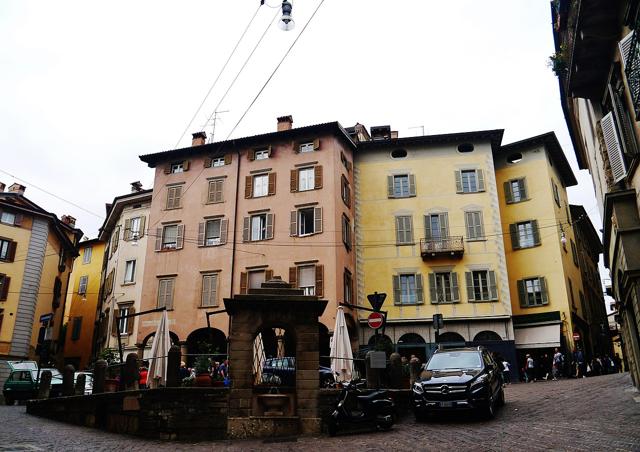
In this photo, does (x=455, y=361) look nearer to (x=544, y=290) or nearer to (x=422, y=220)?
(x=544, y=290)

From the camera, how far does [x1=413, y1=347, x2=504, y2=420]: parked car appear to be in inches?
500

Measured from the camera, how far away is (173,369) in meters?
13.0

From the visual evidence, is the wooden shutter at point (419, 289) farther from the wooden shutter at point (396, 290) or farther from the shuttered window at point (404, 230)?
the shuttered window at point (404, 230)

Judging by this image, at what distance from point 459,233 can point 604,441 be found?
2347cm

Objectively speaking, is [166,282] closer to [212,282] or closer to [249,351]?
[212,282]

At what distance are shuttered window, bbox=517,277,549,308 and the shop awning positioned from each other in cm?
136

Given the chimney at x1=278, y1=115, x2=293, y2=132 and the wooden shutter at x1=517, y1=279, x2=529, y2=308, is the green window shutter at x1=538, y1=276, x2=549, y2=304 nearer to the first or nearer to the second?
the wooden shutter at x1=517, y1=279, x2=529, y2=308

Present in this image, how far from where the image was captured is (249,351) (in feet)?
41.5

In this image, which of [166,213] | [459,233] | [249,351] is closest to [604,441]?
[249,351]

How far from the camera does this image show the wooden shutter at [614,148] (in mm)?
11203

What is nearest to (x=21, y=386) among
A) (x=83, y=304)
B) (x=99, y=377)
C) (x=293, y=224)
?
(x=99, y=377)

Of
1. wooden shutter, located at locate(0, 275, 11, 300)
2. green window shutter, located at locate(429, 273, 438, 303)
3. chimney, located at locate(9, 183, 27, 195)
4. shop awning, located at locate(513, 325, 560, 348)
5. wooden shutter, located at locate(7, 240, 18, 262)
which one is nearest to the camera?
shop awning, located at locate(513, 325, 560, 348)

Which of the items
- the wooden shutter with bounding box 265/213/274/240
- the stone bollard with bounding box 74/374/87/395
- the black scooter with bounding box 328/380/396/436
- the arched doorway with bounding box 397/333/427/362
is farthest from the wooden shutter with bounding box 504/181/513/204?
the stone bollard with bounding box 74/374/87/395

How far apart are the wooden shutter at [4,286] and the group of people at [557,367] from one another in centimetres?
3155
